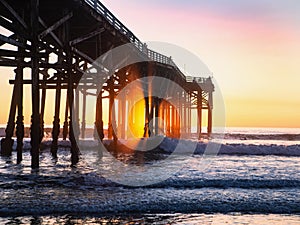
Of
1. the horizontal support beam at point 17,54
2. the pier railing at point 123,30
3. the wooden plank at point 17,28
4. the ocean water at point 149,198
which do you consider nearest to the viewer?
the ocean water at point 149,198

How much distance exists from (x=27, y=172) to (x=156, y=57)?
17401mm

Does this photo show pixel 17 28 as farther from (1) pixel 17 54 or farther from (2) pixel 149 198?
(2) pixel 149 198

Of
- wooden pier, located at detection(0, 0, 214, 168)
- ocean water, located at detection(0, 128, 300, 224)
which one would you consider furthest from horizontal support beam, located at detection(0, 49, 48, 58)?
ocean water, located at detection(0, 128, 300, 224)

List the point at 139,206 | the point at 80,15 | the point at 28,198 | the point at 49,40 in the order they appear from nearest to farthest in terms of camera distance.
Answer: the point at 139,206 < the point at 28,198 < the point at 80,15 < the point at 49,40

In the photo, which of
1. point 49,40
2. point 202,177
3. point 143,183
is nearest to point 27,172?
point 143,183

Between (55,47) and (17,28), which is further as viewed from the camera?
(55,47)

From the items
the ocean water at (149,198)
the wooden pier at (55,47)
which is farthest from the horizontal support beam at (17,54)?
the ocean water at (149,198)

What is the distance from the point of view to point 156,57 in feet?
93.4

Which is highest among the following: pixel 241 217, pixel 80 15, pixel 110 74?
pixel 80 15

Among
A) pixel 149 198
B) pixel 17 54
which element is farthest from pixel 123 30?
pixel 149 198

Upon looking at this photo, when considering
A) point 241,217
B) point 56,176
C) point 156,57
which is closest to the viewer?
point 241,217

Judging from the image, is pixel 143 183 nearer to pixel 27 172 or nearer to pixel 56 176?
pixel 56 176

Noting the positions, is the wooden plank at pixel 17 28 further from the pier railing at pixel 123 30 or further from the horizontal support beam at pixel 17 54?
the pier railing at pixel 123 30

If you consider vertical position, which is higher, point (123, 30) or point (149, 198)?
point (123, 30)
